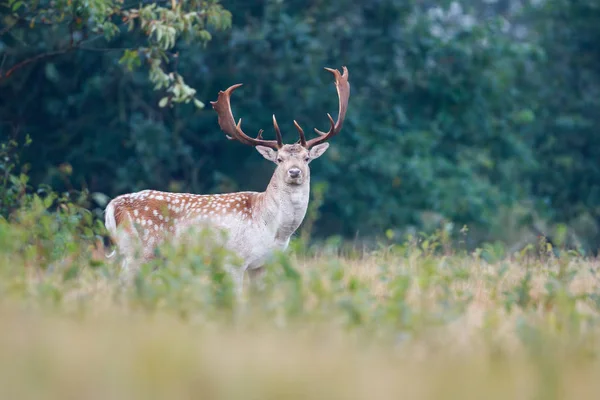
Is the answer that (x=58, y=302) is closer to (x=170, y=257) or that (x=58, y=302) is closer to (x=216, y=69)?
(x=170, y=257)

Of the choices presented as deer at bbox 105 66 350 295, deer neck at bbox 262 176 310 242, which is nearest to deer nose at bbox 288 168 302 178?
deer at bbox 105 66 350 295

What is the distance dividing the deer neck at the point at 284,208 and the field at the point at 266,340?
6.52 ft

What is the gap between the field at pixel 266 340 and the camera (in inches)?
179

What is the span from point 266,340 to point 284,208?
3.96 metres

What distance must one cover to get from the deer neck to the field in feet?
6.52

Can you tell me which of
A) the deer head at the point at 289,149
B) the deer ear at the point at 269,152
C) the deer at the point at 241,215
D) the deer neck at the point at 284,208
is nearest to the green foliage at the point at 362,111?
the deer head at the point at 289,149

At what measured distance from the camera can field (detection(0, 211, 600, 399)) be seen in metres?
4.54

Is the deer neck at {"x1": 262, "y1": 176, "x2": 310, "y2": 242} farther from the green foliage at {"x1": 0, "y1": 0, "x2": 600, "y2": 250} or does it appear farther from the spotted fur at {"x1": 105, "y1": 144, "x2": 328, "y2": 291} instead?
the green foliage at {"x1": 0, "y1": 0, "x2": 600, "y2": 250}

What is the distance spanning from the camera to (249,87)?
18297 millimetres

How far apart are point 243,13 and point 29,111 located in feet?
12.8

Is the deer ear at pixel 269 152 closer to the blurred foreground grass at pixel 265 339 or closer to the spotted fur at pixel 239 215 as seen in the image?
the spotted fur at pixel 239 215

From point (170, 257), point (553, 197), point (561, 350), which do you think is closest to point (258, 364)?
point (561, 350)

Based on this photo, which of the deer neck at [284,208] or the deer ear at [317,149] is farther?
the deer ear at [317,149]

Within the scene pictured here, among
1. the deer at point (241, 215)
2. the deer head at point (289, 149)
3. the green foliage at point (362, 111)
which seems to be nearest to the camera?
the deer at point (241, 215)
